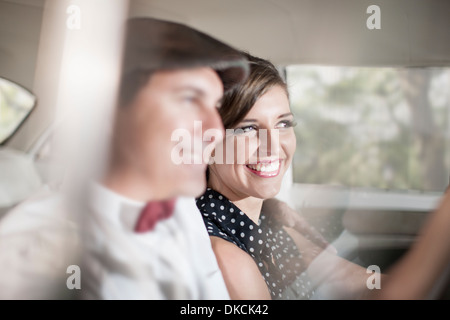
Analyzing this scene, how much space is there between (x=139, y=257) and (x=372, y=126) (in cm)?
78

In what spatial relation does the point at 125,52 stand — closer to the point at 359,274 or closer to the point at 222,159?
the point at 222,159

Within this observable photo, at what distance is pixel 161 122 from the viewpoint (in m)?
0.90

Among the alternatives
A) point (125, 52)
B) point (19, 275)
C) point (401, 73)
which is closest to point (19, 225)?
point (19, 275)

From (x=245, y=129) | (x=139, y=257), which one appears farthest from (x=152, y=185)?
(x=245, y=129)

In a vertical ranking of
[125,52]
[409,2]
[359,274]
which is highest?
[409,2]

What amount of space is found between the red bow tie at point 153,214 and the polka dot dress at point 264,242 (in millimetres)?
96

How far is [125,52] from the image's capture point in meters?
0.94

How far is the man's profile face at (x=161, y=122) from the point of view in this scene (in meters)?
0.90

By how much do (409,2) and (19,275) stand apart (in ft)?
4.41

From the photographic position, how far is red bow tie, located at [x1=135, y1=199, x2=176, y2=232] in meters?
0.91

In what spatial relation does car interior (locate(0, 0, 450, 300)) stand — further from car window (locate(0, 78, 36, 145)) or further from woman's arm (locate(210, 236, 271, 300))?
woman's arm (locate(210, 236, 271, 300))

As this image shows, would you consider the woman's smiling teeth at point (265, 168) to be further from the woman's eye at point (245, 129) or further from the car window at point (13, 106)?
the car window at point (13, 106)

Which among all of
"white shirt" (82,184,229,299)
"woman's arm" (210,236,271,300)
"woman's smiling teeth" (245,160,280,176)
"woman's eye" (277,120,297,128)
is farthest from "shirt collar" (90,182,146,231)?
"woman's eye" (277,120,297,128)

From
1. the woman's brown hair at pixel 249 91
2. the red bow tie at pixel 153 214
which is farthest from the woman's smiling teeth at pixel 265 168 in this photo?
the red bow tie at pixel 153 214
